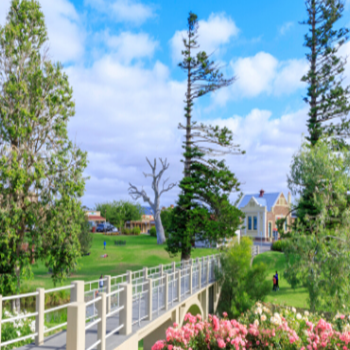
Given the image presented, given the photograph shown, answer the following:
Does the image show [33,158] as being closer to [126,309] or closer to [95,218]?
[126,309]

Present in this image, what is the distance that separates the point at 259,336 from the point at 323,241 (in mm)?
10052

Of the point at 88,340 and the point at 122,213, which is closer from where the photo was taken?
the point at 88,340

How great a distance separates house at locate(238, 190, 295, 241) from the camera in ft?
163

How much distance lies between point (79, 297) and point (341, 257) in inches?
491

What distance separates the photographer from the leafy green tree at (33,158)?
14789mm

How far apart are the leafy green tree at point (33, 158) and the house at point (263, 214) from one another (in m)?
36.6

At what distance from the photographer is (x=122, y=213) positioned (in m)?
65.8

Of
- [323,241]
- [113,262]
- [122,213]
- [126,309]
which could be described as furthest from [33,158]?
[122,213]

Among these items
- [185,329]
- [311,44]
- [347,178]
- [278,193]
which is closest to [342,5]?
[311,44]

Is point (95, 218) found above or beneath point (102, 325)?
above

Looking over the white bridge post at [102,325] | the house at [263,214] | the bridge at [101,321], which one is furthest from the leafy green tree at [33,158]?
the house at [263,214]

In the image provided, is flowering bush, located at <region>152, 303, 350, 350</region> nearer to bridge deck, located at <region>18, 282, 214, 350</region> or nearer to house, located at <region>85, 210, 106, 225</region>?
bridge deck, located at <region>18, 282, 214, 350</region>

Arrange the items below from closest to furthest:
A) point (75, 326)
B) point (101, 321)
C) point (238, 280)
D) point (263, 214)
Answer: point (75, 326), point (101, 321), point (238, 280), point (263, 214)

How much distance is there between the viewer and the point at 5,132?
15.3 m
